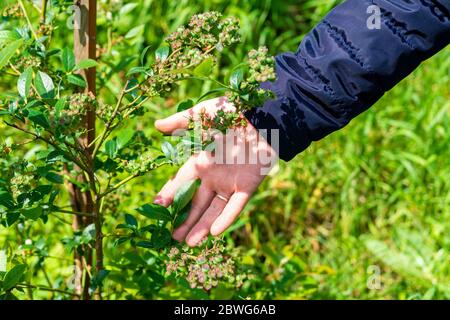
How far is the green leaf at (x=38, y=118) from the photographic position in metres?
1.27

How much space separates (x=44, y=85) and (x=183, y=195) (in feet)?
1.23

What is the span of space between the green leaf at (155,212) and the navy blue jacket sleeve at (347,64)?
29 centimetres

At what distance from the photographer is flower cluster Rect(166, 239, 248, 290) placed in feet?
4.25

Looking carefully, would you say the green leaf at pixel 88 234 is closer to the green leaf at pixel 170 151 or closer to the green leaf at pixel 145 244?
the green leaf at pixel 145 244

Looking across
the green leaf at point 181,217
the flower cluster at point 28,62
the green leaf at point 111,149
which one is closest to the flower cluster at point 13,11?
the flower cluster at point 28,62

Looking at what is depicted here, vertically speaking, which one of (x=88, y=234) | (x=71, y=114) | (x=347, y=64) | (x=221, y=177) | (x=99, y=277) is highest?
(x=347, y=64)

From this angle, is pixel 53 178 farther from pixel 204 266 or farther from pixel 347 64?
pixel 347 64

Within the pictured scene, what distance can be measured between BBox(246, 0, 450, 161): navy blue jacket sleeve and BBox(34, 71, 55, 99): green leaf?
17.7 inches

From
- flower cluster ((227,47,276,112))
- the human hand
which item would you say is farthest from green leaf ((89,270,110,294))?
flower cluster ((227,47,276,112))

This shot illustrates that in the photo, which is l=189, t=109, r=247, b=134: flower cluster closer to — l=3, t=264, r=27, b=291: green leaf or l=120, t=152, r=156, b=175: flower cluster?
l=120, t=152, r=156, b=175: flower cluster

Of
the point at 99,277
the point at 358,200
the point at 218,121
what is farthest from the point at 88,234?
the point at 358,200

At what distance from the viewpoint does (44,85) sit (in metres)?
1.34

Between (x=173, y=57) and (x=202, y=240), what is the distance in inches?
17.1

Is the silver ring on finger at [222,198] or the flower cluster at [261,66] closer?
the flower cluster at [261,66]
